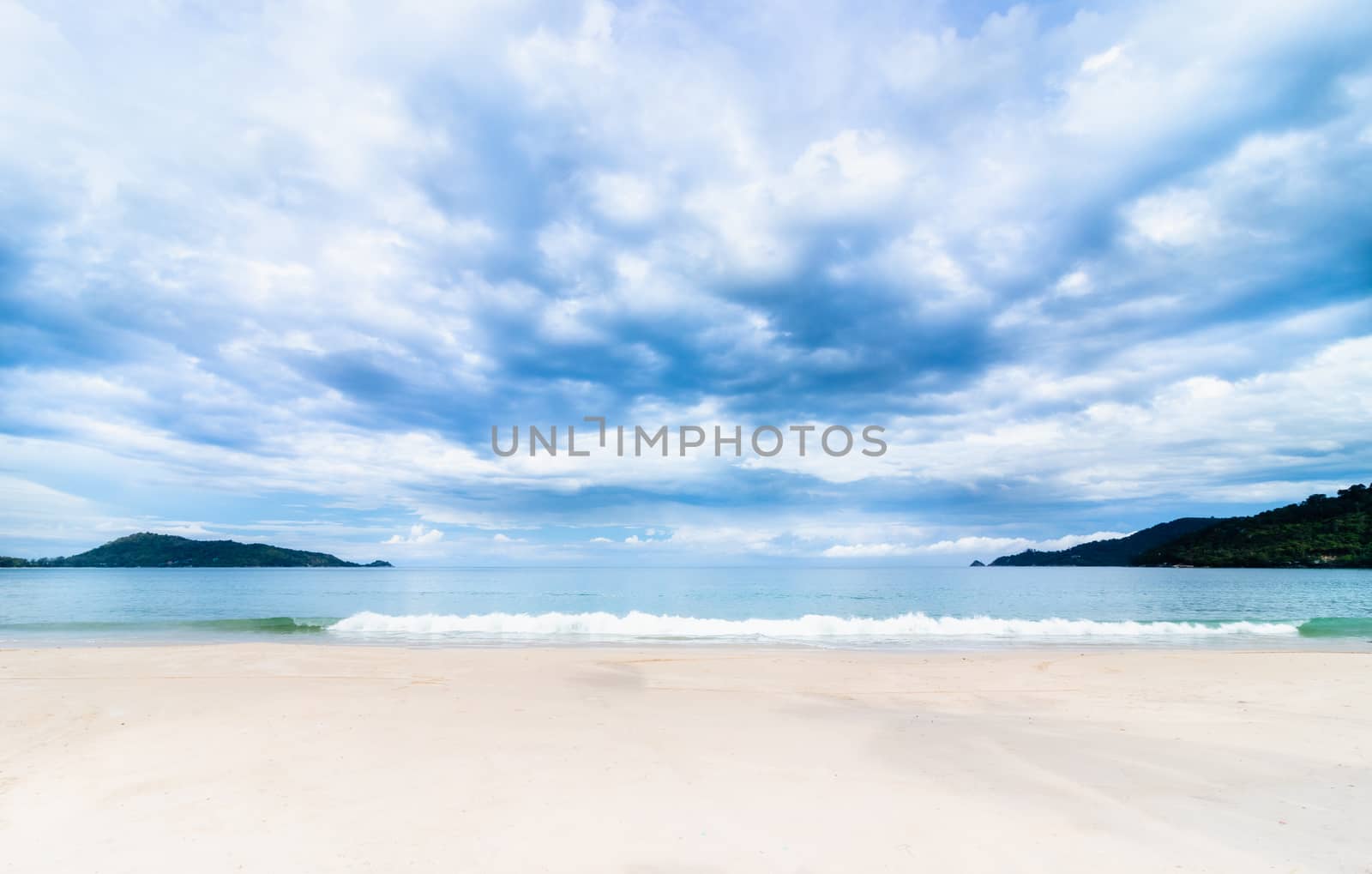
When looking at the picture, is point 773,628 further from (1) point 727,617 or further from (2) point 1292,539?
(2) point 1292,539

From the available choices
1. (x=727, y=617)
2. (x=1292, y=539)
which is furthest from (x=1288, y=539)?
(x=727, y=617)

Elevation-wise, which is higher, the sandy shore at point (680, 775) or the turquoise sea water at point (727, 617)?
the sandy shore at point (680, 775)

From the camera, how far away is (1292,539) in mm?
98000

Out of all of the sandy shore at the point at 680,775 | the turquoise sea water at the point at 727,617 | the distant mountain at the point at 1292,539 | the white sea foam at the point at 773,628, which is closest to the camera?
the sandy shore at the point at 680,775

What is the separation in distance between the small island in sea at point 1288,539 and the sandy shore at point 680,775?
110 metres

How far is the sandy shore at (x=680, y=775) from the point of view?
4.97m

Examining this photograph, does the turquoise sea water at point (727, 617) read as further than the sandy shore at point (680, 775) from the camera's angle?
Yes

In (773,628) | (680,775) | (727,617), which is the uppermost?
(680,775)

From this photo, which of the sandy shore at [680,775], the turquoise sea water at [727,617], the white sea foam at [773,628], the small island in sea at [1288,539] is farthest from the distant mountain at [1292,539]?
the sandy shore at [680,775]

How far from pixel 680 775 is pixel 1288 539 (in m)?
131

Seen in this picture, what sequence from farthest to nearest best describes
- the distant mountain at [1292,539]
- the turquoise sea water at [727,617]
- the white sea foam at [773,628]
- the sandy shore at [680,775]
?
the distant mountain at [1292,539] → the white sea foam at [773,628] → the turquoise sea water at [727,617] → the sandy shore at [680,775]

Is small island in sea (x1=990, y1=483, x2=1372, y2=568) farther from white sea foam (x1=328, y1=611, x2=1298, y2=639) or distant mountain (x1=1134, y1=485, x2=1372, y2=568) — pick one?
white sea foam (x1=328, y1=611, x2=1298, y2=639)

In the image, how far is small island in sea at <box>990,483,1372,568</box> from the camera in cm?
9062

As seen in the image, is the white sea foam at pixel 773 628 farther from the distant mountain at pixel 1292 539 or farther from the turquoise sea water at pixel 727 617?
the distant mountain at pixel 1292 539
